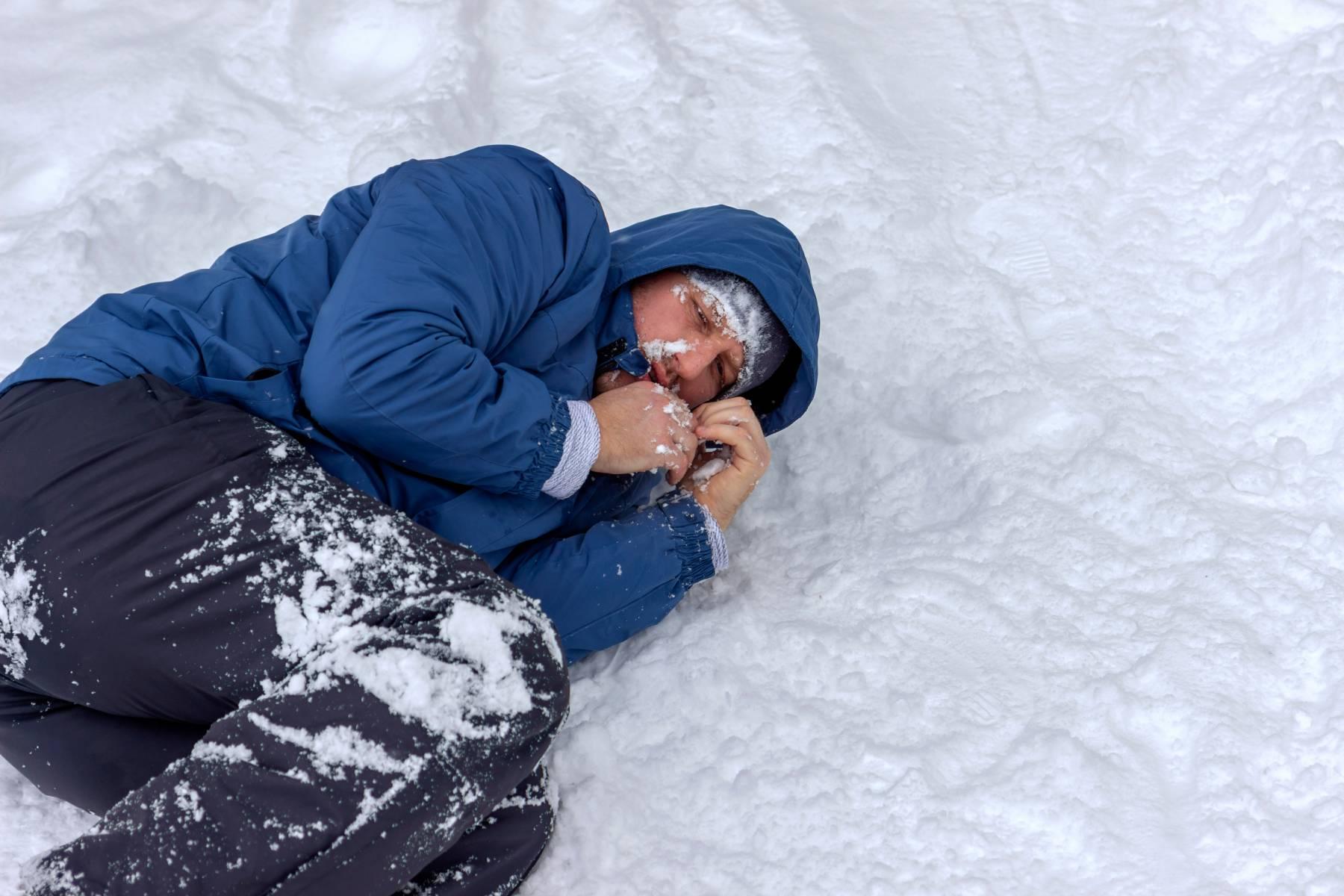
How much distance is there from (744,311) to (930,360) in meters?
0.62

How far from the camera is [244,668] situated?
168cm

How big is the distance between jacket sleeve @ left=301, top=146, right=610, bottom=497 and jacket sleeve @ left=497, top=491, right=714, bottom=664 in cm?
17

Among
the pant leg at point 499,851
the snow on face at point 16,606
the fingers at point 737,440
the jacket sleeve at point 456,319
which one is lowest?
the pant leg at point 499,851

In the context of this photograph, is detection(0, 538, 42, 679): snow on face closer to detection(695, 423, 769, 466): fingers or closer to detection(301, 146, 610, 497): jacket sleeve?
detection(301, 146, 610, 497): jacket sleeve

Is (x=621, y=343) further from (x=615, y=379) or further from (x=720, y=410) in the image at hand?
(x=720, y=410)

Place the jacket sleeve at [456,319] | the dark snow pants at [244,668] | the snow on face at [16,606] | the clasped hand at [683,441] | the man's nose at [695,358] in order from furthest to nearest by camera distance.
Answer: the man's nose at [695,358] < the clasped hand at [683,441] < the jacket sleeve at [456,319] < the snow on face at [16,606] < the dark snow pants at [244,668]

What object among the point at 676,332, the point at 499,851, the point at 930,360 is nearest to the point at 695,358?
the point at 676,332

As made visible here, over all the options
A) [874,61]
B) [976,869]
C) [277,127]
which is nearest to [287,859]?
[976,869]

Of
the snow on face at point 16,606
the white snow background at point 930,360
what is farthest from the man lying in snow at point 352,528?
the white snow background at point 930,360

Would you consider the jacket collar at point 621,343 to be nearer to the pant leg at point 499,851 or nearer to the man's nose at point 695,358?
the man's nose at point 695,358

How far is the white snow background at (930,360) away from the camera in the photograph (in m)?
1.92

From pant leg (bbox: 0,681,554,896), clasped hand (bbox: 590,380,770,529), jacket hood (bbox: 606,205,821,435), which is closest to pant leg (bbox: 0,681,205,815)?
pant leg (bbox: 0,681,554,896)

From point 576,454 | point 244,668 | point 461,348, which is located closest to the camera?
point 244,668

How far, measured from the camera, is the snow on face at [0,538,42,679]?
171cm
